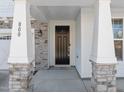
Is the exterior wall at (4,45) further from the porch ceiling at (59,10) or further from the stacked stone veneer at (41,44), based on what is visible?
the porch ceiling at (59,10)

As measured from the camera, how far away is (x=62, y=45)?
13672mm

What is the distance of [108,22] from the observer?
636 cm

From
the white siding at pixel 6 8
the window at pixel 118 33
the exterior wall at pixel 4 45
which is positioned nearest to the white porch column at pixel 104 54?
the window at pixel 118 33

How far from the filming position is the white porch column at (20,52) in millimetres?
6211

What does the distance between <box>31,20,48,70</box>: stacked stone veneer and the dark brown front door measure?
0.92 meters

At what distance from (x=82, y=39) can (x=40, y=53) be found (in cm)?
419

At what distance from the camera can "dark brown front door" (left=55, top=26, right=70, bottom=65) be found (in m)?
13.6

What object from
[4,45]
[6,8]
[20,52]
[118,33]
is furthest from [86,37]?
[4,45]

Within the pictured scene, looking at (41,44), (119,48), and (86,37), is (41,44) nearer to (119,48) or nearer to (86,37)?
(86,37)

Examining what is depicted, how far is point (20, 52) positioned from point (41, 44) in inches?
258

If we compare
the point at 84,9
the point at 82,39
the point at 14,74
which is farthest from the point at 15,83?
the point at 84,9

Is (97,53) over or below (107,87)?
over

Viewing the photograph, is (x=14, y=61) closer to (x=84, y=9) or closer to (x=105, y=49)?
(x=105, y=49)

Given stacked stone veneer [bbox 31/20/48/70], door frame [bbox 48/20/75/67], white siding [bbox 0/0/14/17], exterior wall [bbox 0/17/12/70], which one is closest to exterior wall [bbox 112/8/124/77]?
door frame [bbox 48/20/75/67]
